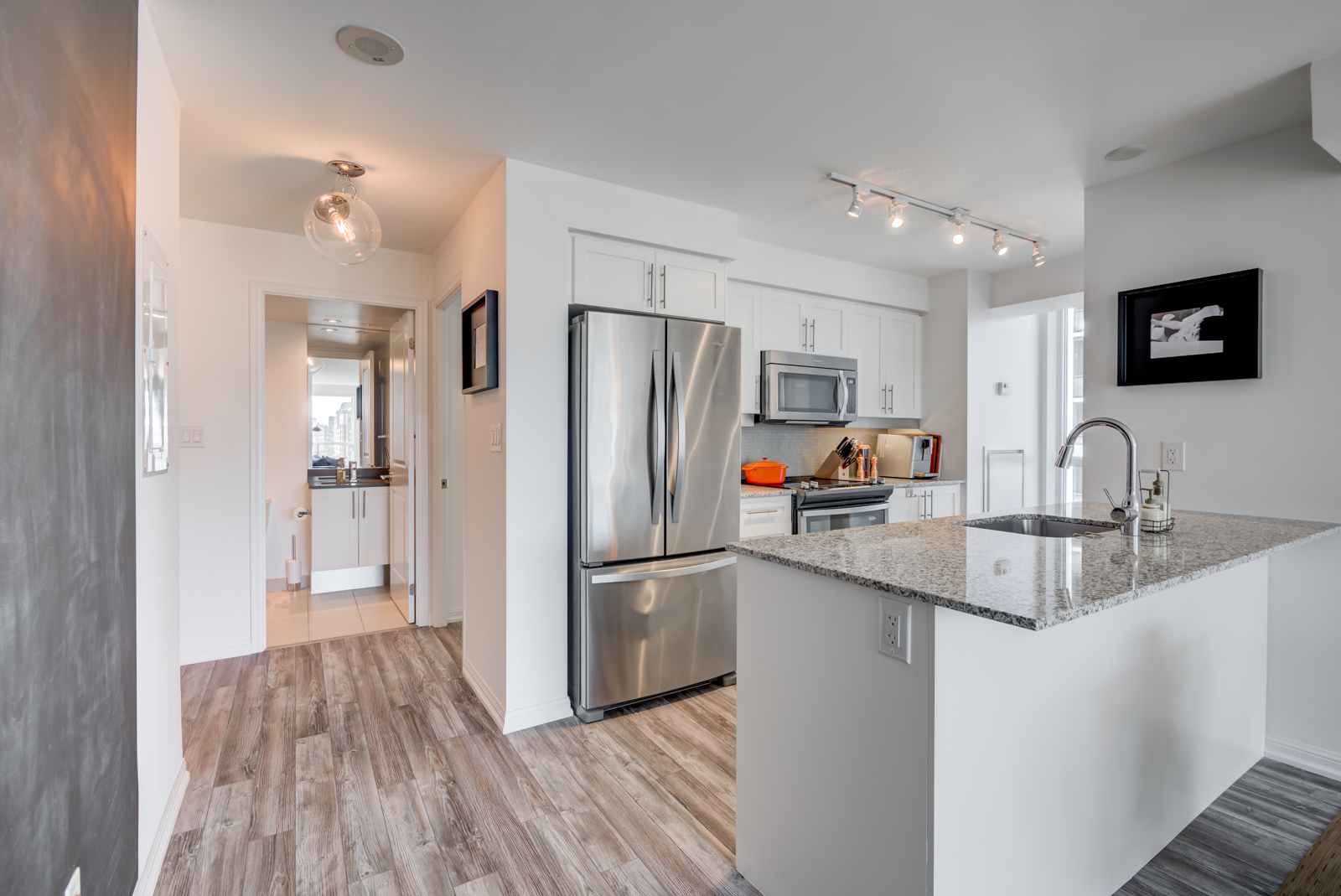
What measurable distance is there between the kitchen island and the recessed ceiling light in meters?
1.65

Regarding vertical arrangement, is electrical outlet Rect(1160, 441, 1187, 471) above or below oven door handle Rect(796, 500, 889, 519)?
above

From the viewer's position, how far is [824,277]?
168 inches

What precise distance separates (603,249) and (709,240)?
0.64m

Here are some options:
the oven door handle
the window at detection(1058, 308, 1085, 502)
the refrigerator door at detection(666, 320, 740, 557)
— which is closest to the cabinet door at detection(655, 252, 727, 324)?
the refrigerator door at detection(666, 320, 740, 557)

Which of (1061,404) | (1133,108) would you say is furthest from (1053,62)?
(1061,404)

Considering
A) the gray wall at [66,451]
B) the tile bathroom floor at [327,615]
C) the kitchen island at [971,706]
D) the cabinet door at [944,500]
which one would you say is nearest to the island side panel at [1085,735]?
the kitchen island at [971,706]

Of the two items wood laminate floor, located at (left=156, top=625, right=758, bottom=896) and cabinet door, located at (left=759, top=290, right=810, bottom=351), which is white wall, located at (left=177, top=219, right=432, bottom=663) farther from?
cabinet door, located at (left=759, top=290, right=810, bottom=351)

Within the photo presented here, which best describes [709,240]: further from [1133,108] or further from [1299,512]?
[1299,512]

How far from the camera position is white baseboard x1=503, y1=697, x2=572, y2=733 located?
8.50ft

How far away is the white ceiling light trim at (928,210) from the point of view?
9.55 ft

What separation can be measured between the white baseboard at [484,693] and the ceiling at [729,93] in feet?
7.79

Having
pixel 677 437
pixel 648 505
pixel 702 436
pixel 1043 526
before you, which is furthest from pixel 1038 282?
pixel 648 505

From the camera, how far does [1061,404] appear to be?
507 centimetres

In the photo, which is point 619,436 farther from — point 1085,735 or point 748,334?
point 1085,735
